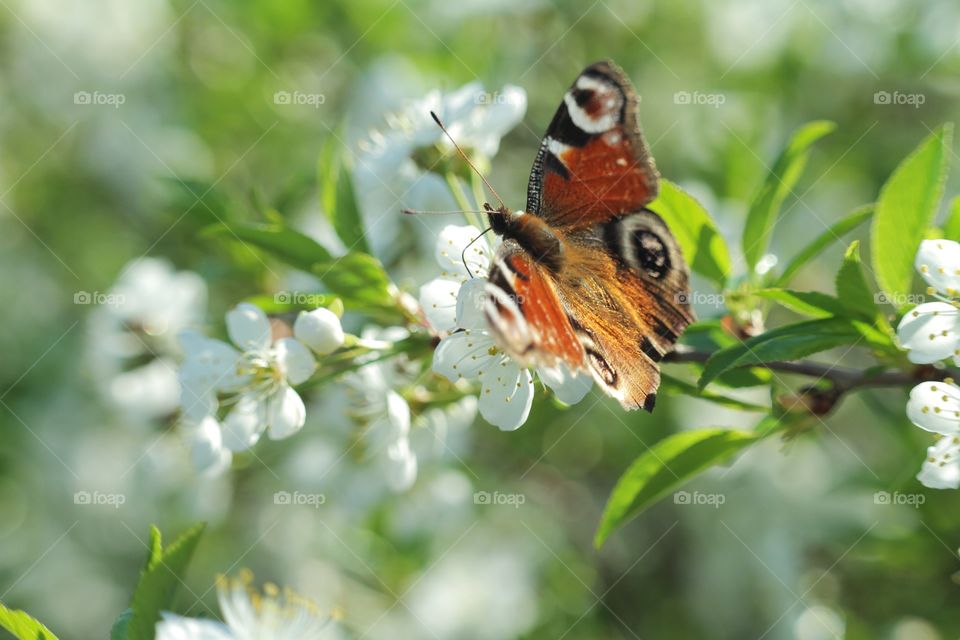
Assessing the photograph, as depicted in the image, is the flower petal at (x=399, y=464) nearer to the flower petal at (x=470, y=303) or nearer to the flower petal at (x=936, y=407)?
the flower petal at (x=470, y=303)

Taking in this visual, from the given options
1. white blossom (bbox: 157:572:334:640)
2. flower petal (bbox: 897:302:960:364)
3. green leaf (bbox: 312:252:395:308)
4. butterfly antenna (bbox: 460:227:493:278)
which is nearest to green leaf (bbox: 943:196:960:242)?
flower petal (bbox: 897:302:960:364)

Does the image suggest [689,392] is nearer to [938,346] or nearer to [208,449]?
[938,346]

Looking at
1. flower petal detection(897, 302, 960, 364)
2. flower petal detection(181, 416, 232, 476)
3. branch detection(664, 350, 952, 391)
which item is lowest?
branch detection(664, 350, 952, 391)

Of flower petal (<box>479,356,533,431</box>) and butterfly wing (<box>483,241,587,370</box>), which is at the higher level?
butterfly wing (<box>483,241,587,370</box>)

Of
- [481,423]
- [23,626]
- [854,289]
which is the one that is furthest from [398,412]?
[481,423]

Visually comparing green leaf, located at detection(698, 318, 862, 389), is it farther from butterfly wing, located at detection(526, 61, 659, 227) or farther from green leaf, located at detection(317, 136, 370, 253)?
green leaf, located at detection(317, 136, 370, 253)
